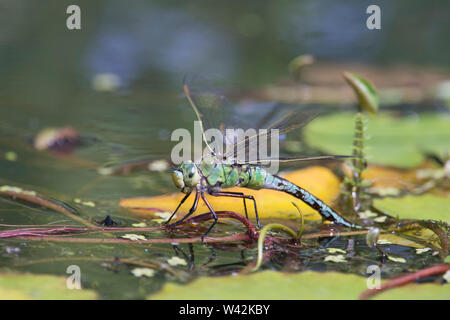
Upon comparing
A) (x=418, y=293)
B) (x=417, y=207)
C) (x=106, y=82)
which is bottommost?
(x=418, y=293)

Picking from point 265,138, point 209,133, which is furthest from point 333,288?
point 209,133

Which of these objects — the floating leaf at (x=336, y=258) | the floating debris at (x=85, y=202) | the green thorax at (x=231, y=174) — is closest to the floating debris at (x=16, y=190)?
the floating debris at (x=85, y=202)

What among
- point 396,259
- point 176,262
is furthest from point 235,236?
point 396,259

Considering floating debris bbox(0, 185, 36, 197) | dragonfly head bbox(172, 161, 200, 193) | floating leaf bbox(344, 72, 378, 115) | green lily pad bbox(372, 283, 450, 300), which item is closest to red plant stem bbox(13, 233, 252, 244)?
dragonfly head bbox(172, 161, 200, 193)

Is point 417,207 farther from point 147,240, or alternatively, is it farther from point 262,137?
point 147,240

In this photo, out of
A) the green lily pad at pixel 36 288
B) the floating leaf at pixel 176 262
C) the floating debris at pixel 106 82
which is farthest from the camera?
the floating debris at pixel 106 82

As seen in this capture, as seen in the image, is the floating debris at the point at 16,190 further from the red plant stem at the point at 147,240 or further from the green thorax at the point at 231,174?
the green thorax at the point at 231,174
